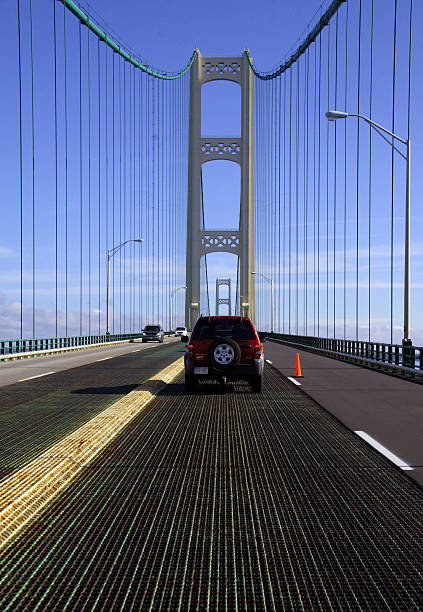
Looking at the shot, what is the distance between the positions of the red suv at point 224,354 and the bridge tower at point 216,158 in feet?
197

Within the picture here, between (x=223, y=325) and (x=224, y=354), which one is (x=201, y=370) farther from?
(x=223, y=325)

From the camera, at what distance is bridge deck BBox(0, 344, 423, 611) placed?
392 centimetres

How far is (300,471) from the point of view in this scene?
7.18m

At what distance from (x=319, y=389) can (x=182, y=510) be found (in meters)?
10.9

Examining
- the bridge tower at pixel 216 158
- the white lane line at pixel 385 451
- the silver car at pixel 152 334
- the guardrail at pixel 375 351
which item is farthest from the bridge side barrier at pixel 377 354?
the bridge tower at pixel 216 158

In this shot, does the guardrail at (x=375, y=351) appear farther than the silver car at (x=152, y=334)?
No

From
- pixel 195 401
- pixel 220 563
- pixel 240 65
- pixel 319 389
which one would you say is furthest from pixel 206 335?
pixel 240 65

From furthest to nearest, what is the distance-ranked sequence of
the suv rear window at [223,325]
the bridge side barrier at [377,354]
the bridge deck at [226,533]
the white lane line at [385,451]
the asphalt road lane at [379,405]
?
the bridge side barrier at [377,354]
the suv rear window at [223,325]
the asphalt road lane at [379,405]
the white lane line at [385,451]
the bridge deck at [226,533]

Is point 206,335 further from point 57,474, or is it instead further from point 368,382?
point 57,474

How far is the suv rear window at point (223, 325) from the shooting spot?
49.2 ft

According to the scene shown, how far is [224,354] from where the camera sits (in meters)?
14.5

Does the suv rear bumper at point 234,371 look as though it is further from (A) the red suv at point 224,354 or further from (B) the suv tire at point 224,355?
(B) the suv tire at point 224,355

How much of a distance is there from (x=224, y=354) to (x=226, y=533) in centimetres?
943

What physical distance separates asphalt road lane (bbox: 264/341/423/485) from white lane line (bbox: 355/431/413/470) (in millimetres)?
75
